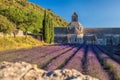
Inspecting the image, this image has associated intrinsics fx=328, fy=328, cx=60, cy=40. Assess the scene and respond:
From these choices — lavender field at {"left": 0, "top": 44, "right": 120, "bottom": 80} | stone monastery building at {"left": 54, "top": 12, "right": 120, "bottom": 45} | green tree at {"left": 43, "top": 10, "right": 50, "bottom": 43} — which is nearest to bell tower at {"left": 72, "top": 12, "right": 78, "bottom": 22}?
stone monastery building at {"left": 54, "top": 12, "right": 120, "bottom": 45}

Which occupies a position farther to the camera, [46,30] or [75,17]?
[75,17]

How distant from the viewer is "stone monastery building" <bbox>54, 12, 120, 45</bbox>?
160m

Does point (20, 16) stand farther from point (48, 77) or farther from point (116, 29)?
point (116, 29)

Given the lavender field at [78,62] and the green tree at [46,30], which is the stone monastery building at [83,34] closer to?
the green tree at [46,30]

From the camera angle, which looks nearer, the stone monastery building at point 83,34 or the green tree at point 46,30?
the green tree at point 46,30

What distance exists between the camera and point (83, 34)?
16550 cm

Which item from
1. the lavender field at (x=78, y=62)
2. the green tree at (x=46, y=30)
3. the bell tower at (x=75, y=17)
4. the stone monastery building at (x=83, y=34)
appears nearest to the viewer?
the lavender field at (x=78, y=62)

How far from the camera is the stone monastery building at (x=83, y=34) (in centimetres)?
15988

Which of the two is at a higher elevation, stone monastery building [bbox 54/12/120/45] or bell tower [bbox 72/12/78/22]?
bell tower [bbox 72/12/78/22]

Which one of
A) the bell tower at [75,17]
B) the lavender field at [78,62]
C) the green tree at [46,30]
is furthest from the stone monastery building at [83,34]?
the lavender field at [78,62]

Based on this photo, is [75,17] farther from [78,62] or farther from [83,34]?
[78,62]

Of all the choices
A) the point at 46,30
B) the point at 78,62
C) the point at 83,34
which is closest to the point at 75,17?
the point at 83,34

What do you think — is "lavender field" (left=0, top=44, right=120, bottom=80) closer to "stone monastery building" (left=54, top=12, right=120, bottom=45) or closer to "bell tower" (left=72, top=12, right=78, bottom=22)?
"stone monastery building" (left=54, top=12, right=120, bottom=45)

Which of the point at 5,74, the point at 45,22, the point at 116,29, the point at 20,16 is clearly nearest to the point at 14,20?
the point at 20,16
